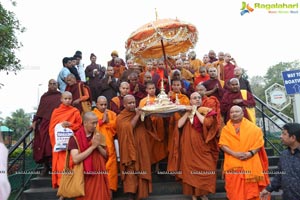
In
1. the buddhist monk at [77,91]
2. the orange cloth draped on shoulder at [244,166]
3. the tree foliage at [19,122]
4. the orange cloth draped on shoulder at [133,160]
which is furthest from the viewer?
the tree foliage at [19,122]

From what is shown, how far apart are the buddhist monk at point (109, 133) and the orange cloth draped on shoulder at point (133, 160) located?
244 mm

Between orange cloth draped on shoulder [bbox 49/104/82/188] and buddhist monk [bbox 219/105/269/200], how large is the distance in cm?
259

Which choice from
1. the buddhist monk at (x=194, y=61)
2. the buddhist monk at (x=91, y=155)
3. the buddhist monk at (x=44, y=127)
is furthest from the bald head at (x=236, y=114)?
the buddhist monk at (x=194, y=61)

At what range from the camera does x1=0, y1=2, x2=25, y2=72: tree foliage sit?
444 inches

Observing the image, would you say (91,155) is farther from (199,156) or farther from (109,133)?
(199,156)

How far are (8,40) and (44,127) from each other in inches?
253

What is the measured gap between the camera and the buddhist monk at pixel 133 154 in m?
5.41

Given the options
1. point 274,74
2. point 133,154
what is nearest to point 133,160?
point 133,154

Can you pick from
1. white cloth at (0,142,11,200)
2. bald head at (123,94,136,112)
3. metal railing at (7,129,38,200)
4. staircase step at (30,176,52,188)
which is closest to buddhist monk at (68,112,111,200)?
bald head at (123,94,136,112)

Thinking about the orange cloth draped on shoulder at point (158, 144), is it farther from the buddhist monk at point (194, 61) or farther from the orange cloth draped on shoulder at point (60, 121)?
the buddhist monk at point (194, 61)

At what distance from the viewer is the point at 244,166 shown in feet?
16.5

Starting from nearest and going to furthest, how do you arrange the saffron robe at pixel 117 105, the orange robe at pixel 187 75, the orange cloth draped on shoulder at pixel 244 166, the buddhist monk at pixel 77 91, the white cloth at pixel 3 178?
the white cloth at pixel 3 178 → the orange cloth draped on shoulder at pixel 244 166 → the saffron robe at pixel 117 105 → the buddhist monk at pixel 77 91 → the orange robe at pixel 187 75

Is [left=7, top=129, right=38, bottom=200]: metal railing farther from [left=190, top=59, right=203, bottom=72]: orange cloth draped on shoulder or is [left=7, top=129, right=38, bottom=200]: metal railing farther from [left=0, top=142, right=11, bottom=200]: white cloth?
[left=190, top=59, right=203, bottom=72]: orange cloth draped on shoulder

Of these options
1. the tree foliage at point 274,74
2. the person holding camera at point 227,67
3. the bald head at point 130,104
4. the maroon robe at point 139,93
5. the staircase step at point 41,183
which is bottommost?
the staircase step at point 41,183
